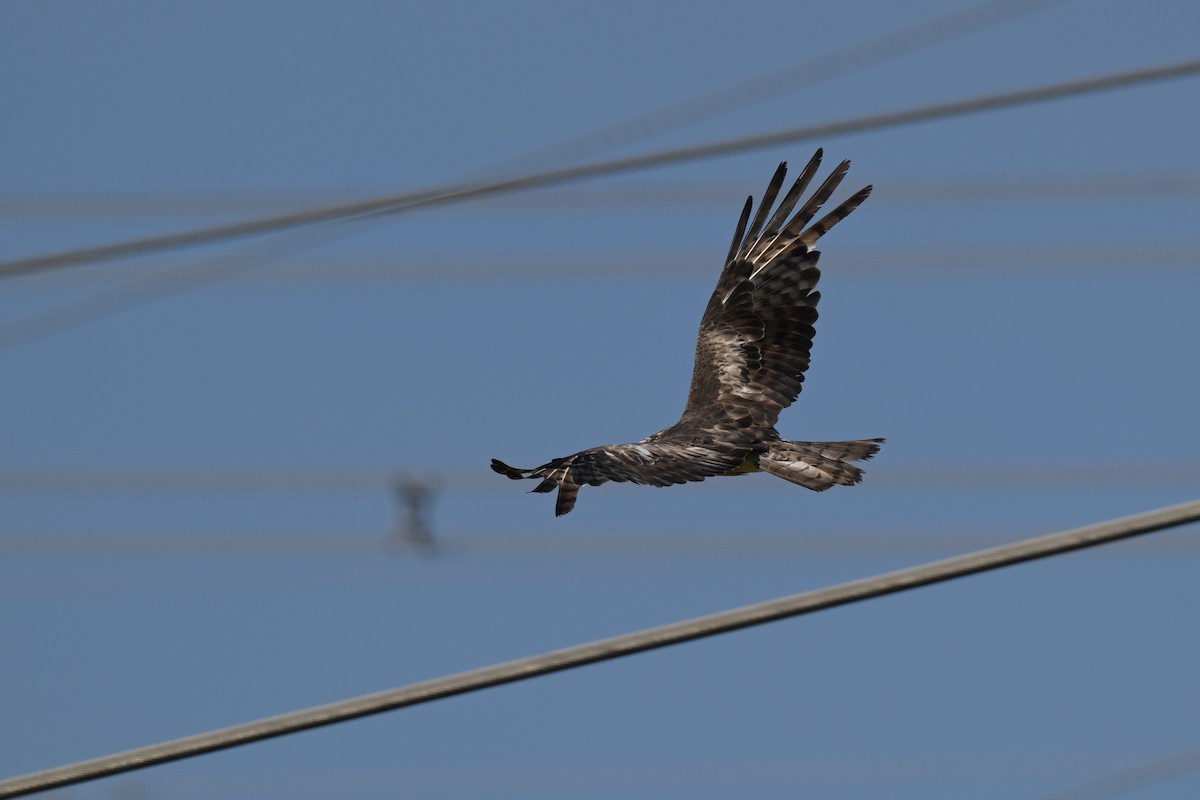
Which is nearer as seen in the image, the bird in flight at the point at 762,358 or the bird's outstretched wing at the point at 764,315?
the bird in flight at the point at 762,358

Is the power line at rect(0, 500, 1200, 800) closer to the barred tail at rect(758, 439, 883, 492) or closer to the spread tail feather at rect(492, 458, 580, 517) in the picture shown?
the spread tail feather at rect(492, 458, 580, 517)

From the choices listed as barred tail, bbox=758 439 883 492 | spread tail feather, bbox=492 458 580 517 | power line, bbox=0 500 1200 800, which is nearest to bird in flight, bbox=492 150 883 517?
barred tail, bbox=758 439 883 492

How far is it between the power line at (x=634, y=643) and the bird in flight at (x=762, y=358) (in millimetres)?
5742

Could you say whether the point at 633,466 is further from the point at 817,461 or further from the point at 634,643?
the point at 634,643

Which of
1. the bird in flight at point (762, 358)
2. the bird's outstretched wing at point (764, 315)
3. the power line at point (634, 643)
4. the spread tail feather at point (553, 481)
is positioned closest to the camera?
the power line at point (634, 643)

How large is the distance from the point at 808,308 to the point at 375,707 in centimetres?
926

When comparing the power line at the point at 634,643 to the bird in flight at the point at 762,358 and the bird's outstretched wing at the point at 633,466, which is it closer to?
the bird's outstretched wing at the point at 633,466

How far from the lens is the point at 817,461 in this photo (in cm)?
1406

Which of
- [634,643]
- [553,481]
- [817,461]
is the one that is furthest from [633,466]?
[634,643]

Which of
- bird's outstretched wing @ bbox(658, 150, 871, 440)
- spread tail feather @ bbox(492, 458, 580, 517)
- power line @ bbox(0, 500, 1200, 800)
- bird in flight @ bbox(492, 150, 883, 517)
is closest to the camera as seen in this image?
power line @ bbox(0, 500, 1200, 800)

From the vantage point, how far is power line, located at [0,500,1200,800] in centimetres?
616

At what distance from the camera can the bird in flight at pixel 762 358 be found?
44.3 ft

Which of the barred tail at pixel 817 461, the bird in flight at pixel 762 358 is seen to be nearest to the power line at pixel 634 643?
the bird in flight at pixel 762 358

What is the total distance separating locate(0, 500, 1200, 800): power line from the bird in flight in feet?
18.8
